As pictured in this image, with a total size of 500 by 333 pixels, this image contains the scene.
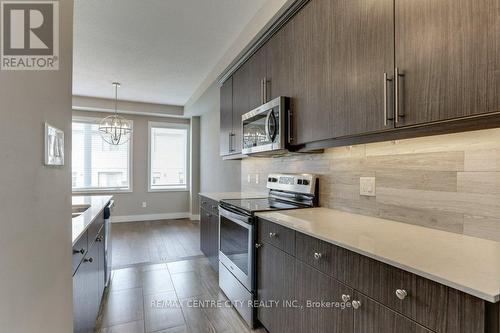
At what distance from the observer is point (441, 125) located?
1.04 m

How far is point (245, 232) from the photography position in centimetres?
198

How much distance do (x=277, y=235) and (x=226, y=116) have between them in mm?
1960

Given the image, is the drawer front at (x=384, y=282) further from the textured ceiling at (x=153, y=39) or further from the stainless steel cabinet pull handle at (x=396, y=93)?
the textured ceiling at (x=153, y=39)

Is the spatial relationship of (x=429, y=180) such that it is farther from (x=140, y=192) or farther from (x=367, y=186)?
(x=140, y=192)

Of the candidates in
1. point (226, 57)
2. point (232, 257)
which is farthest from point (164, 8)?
point (232, 257)

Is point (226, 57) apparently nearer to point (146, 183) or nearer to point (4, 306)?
point (4, 306)

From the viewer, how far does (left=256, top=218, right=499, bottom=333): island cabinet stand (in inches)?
30.6

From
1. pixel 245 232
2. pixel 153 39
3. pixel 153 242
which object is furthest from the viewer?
pixel 153 242

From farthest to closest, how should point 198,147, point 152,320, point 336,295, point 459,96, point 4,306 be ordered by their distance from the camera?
point 198,147
point 152,320
point 336,295
point 459,96
point 4,306

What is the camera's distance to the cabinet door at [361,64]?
4.04 ft

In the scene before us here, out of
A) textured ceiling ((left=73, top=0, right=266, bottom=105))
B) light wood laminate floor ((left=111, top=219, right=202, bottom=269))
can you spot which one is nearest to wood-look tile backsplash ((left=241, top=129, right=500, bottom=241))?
textured ceiling ((left=73, top=0, right=266, bottom=105))

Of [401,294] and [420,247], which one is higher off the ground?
[420,247]

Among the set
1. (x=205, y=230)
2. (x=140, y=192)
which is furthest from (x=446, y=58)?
(x=140, y=192)

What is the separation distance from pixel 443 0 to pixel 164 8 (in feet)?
6.96
